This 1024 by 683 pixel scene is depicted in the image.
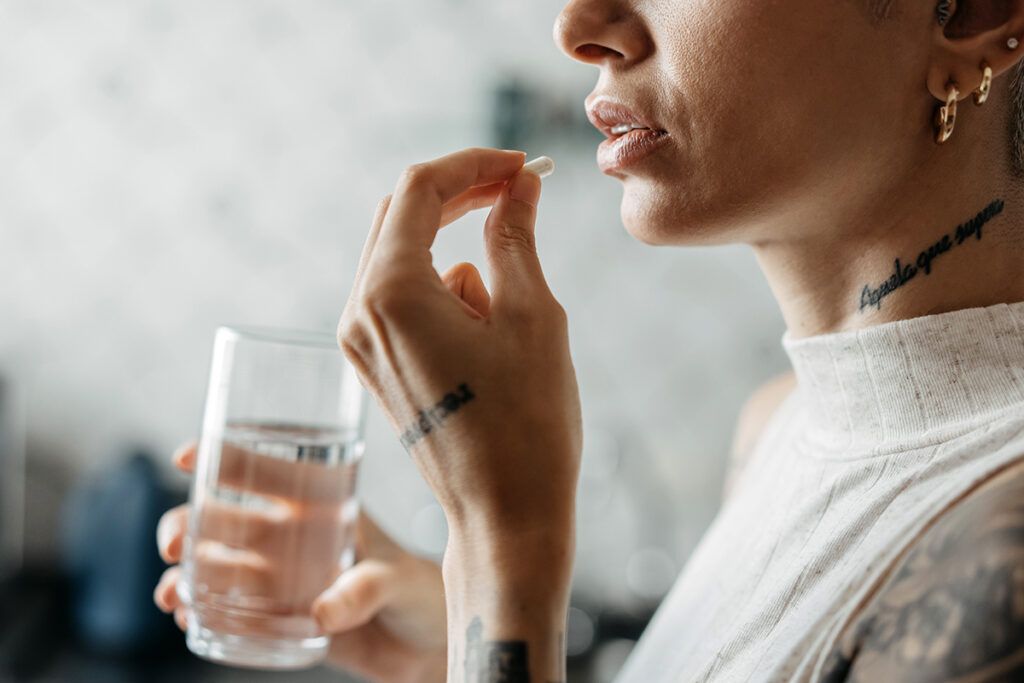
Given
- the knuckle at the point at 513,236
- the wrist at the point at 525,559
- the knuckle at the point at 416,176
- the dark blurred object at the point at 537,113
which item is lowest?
the wrist at the point at 525,559

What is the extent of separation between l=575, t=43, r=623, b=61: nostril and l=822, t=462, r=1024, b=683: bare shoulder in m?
0.40

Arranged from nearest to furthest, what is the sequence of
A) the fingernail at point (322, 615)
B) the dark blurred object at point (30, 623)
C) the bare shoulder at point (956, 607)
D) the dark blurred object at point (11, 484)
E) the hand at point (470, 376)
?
1. the bare shoulder at point (956, 607)
2. the hand at point (470, 376)
3. the fingernail at point (322, 615)
4. the dark blurred object at point (30, 623)
5. the dark blurred object at point (11, 484)

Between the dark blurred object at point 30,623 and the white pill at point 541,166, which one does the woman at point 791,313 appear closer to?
the white pill at point 541,166

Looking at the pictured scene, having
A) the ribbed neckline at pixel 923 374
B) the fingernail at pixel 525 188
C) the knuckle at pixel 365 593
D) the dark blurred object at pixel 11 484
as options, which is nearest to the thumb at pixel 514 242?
the fingernail at pixel 525 188

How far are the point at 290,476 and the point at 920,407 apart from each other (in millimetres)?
464

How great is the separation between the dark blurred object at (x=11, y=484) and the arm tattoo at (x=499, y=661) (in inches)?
51.9

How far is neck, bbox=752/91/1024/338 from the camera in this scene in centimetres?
71

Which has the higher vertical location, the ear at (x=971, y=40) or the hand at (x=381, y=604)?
the ear at (x=971, y=40)

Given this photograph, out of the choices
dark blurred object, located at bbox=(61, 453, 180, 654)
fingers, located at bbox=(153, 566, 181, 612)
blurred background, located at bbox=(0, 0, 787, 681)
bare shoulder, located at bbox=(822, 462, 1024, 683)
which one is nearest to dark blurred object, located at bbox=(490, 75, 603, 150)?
blurred background, located at bbox=(0, 0, 787, 681)

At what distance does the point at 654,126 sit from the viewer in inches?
28.5

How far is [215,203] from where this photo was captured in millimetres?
1705

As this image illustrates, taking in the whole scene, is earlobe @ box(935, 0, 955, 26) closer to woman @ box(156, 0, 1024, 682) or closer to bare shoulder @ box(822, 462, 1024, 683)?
woman @ box(156, 0, 1024, 682)

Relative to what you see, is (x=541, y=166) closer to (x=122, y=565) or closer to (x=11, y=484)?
(x=122, y=565)

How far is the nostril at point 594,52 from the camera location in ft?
2.46
